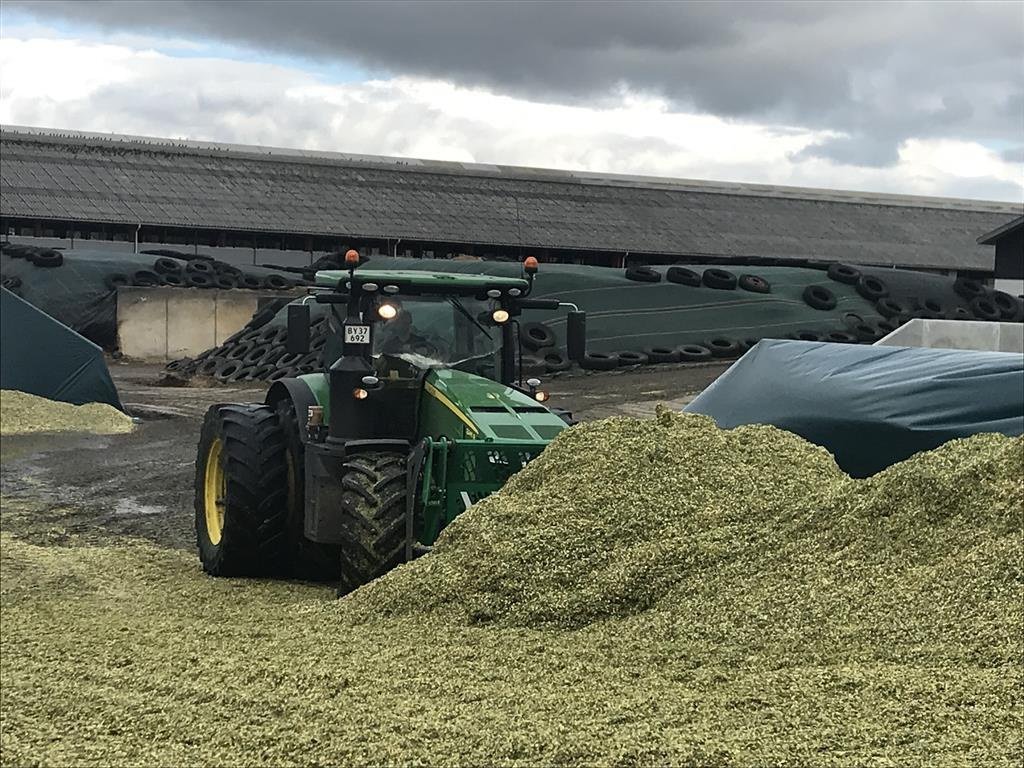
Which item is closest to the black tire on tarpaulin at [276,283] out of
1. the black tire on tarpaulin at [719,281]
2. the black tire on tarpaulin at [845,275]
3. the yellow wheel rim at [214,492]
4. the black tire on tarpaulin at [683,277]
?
the black tire on tarpaulin at [683,277]

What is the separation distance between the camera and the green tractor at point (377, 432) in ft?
23.9

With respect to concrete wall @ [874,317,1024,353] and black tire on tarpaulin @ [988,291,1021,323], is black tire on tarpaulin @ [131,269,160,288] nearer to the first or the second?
black tire on tarpaulin @ [988,291,1021,323]

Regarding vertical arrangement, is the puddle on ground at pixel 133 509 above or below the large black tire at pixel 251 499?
below

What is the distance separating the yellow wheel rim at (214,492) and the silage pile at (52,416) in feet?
25.6

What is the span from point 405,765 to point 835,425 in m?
5.96

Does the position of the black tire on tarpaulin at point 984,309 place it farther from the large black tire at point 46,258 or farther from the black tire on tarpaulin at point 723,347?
the large black tire at point 46,258

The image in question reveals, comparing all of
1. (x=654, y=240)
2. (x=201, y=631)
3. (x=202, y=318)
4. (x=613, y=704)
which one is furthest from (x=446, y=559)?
(x=654, y=240)

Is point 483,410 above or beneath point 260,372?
above

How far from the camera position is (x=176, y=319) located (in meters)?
30.2

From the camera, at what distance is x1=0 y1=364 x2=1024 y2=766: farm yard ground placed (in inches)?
180

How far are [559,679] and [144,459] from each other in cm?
1040

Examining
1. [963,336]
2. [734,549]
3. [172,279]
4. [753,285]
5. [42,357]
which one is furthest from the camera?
[172,279]

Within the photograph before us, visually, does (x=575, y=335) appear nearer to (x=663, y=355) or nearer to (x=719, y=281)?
(x=663, y=355)

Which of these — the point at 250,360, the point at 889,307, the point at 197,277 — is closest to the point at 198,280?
the point at 197,277
